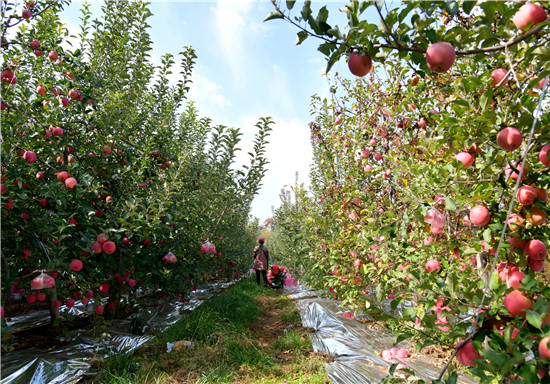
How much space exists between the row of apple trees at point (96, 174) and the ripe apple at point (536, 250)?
8.91 ft

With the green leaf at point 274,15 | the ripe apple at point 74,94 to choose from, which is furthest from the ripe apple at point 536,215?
the ripe apple at point 74,94

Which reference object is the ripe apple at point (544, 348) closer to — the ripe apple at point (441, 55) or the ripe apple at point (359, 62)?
the ripe apple at point (441, 55)

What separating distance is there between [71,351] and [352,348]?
9.84 feet

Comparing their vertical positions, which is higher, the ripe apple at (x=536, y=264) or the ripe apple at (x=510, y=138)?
the ripe apple at (x=510, y=138)

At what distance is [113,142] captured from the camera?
10.9 ft

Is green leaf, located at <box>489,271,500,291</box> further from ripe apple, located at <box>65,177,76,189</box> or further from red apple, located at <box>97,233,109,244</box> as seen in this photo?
ripe apple, located at <box>65,177,76,189</box>

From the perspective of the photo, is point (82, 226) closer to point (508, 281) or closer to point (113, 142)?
point (113, 142)

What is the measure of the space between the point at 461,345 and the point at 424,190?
817 mm

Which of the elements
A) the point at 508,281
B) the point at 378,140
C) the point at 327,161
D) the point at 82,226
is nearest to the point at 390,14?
the point at 508,281

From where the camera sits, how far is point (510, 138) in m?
1.03

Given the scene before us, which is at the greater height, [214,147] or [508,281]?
[214,147]

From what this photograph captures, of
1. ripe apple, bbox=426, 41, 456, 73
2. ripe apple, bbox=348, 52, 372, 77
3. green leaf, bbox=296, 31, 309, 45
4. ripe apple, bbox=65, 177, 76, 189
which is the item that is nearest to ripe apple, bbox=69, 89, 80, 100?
ripe apple, bbox=65, 177, 76, 189

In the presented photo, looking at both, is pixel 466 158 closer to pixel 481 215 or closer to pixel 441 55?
pixel 481 215

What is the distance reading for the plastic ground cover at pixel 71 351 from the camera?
2.31 metres
